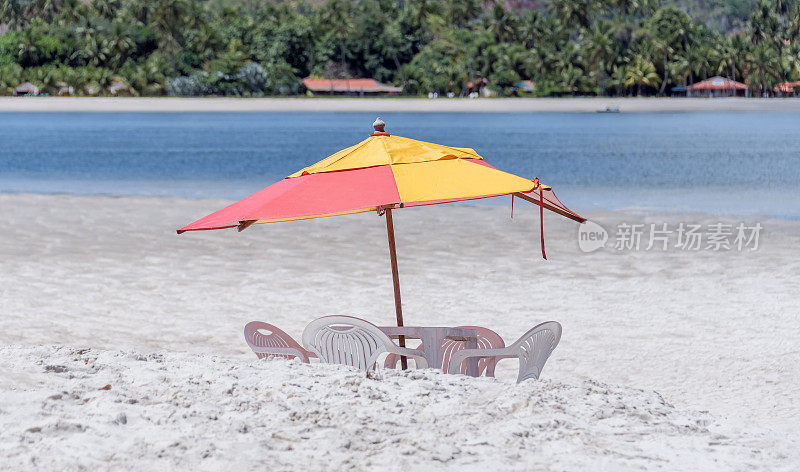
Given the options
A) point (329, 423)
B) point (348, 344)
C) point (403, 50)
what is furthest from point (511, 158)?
point (403, 50)

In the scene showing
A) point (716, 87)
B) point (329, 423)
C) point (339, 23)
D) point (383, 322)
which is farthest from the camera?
point (339, 23)

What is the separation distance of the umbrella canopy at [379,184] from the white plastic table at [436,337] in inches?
35.4

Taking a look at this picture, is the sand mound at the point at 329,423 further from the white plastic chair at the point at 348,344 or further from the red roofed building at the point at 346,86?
the red roofed building at the point at 346,86

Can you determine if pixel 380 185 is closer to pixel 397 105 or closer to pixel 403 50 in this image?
pixel 397 105

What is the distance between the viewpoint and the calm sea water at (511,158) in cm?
2614

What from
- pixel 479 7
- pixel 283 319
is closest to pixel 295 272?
pixel 283 319

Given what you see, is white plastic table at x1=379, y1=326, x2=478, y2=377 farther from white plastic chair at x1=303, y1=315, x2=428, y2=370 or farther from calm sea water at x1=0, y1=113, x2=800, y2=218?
calm sea water at x1=0, y1=113, x2=800, y2=218

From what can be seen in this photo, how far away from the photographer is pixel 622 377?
757 centimetres

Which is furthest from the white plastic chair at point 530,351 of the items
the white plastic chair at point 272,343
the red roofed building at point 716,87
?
the red roofed building at point 716,87

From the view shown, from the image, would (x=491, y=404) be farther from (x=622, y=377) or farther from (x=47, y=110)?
(x=47, y=110)

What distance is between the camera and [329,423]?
194 inches

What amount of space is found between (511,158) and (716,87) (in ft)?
250

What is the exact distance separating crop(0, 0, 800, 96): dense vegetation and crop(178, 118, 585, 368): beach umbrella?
105562 mm

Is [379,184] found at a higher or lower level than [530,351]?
higher
